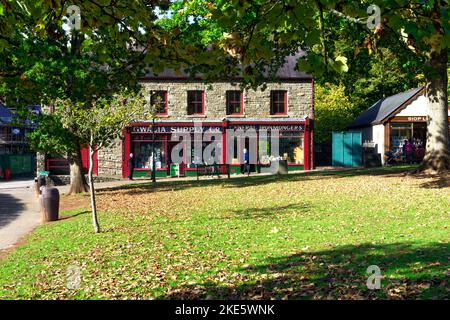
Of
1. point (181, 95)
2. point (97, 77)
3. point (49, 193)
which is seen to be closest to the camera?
point (49, 193)

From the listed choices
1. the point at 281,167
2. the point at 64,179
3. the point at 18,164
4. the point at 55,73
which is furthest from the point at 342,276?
the point at 18,164

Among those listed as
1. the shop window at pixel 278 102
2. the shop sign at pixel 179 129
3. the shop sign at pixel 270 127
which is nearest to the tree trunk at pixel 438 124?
the shop sign at pixel 270 127

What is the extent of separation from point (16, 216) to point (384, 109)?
3108cm

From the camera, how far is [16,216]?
18969mm

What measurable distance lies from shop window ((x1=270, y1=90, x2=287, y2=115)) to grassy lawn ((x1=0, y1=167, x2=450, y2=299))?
19329 mm

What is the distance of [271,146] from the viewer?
38.6 metres

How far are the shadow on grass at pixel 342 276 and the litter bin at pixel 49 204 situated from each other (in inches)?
412

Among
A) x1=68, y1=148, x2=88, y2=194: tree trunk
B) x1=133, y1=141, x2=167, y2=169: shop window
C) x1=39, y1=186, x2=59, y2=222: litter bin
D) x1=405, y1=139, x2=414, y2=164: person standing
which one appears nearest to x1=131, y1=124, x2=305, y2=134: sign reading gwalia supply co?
x1=133, y1=141, x2=167, y2=169: shop window

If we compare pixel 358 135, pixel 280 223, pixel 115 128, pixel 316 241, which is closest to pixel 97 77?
pixel 115 128

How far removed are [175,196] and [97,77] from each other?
625 centimetres

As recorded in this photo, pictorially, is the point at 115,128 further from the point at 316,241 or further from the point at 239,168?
the point at 239,168

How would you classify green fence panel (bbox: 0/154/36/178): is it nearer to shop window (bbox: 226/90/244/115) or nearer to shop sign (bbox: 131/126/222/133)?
shop sign (bbox: 131/126/222/133)

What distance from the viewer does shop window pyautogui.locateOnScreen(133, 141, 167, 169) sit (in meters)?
38.3

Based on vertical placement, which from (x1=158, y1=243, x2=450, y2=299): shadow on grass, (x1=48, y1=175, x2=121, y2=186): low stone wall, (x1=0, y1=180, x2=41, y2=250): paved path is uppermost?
(x1=48, y1=175, x2=121, y2=186): low stone wall
